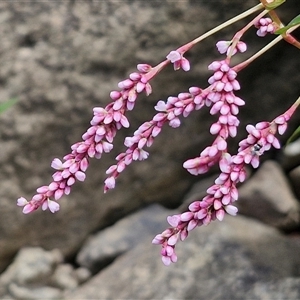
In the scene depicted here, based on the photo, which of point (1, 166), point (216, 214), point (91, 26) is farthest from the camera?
point (1, 166)

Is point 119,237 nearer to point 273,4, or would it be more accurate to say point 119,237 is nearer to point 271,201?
point 271,201

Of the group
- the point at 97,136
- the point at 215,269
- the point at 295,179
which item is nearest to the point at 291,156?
the point at 295,179

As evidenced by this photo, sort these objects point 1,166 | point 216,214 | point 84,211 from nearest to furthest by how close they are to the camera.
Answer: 1. point 216,214
2. point 1,166
3. point 84,211

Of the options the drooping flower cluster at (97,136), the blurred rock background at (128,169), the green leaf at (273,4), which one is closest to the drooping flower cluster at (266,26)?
the green leaf at (273,4)

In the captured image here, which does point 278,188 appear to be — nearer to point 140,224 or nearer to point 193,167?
point 140,224

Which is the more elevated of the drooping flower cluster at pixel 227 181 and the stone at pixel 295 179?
the drooping flower cluster at pixel 227 181

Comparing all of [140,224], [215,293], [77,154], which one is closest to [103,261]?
[140,224]

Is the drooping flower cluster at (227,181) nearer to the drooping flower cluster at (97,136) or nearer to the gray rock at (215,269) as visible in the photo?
the drooping flower cluster at (97,136)
